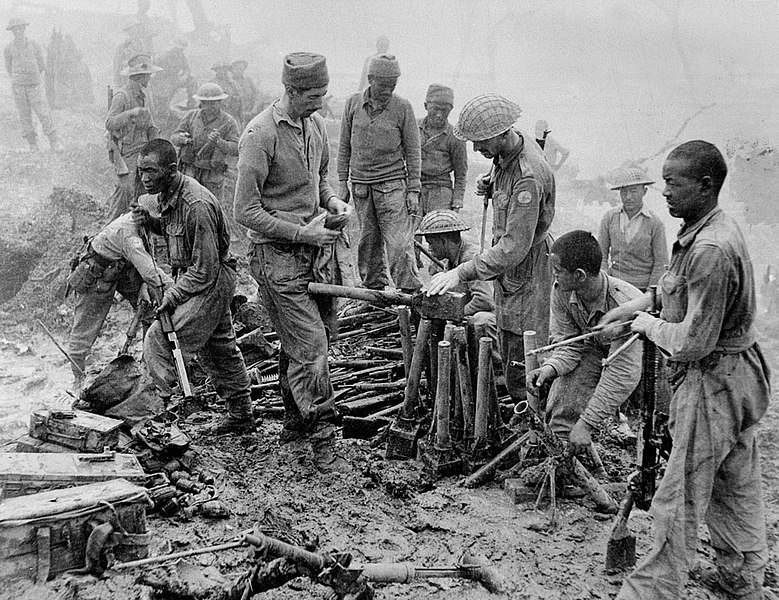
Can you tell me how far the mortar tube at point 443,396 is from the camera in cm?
425

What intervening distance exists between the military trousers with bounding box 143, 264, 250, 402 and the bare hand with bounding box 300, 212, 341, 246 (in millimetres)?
876

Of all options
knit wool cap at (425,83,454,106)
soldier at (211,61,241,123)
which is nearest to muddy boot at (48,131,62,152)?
soldier at (211,61,241,123)

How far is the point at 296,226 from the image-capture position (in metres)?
4.57

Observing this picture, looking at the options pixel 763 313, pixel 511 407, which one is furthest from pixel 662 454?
pixel 763 313

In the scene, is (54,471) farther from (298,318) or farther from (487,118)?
(487,118)

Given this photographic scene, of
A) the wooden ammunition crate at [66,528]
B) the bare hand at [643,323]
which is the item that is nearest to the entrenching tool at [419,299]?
the bare hand at [643,323]

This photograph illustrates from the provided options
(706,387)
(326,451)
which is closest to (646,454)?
(706,387)

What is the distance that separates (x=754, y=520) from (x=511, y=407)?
2.08 m

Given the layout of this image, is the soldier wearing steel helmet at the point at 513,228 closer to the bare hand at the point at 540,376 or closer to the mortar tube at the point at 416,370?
the mortar tube at the point at 416,370

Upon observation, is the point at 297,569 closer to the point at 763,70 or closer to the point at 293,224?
the point at 293,224

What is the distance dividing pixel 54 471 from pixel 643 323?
121 inches

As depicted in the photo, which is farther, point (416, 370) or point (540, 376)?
point (416, 370)

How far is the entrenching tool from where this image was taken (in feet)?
14.2

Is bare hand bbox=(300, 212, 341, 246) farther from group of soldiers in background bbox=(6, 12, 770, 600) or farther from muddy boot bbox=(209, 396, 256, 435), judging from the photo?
muddy boot bbox=(209, 396, 256, 435)
